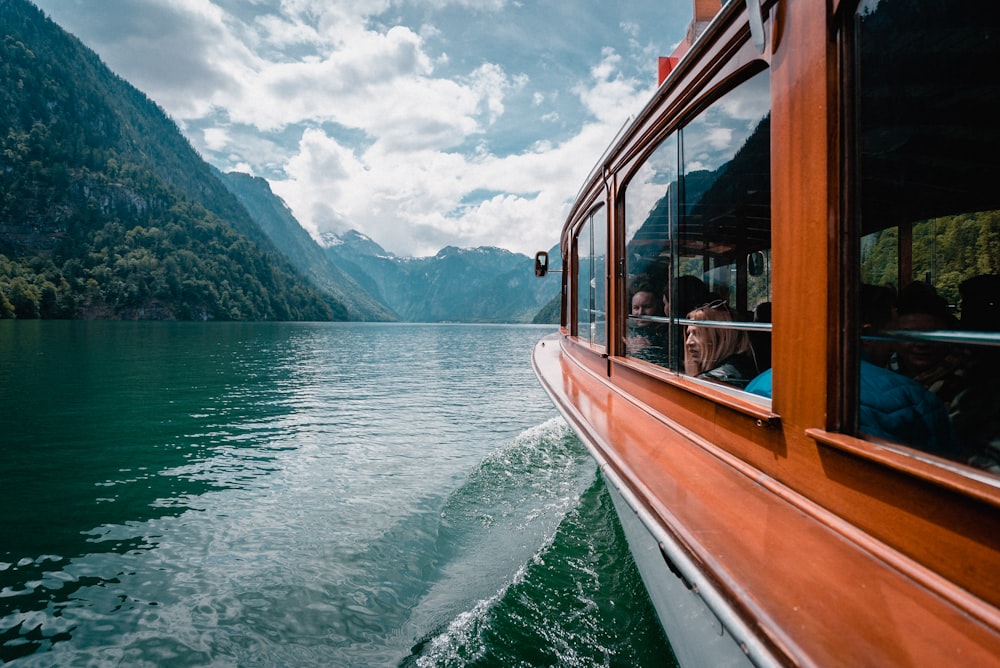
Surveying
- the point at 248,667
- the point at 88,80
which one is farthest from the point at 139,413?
the point at 88,80

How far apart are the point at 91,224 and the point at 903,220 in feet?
515

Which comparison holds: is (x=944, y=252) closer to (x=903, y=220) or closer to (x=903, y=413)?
(x=903, y=220)

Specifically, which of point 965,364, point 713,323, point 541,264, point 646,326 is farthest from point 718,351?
point 541,264

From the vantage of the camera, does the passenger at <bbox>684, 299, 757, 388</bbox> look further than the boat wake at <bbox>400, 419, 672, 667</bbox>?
No

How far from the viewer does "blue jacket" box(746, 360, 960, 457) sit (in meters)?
1.68

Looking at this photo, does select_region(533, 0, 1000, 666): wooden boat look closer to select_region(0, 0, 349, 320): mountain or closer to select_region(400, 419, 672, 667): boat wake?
select_region(400, 419, 672, 667): boat wake

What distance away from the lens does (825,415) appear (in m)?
1.71

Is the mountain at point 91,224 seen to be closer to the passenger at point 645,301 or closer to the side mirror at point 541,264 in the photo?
the side mirror at point 541,264

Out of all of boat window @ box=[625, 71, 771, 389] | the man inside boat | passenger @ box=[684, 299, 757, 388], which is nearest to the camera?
the man inside boat

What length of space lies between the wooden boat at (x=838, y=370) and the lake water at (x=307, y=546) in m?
1.60

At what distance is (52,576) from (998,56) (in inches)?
270

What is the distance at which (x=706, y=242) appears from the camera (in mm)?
3996

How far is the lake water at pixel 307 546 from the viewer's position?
12.1ft

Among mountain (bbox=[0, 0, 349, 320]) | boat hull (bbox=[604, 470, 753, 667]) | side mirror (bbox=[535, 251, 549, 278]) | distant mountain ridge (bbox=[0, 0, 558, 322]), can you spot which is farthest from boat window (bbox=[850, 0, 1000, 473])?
distant mountain ridge (bbox=[0, 0, 558, 322])
